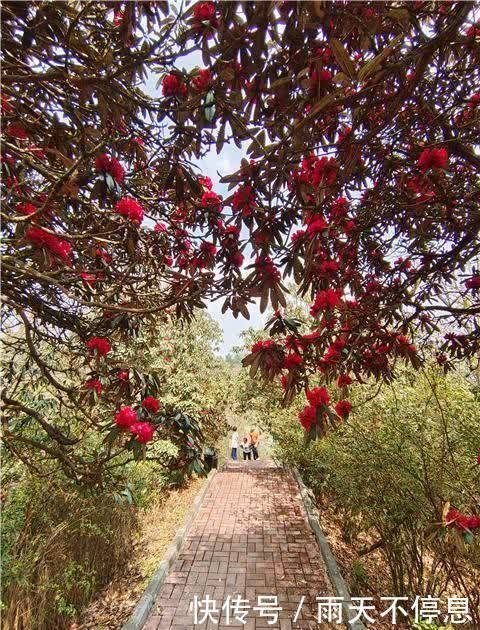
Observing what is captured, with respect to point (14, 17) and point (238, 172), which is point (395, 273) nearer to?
point (238, 172)

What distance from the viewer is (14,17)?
1618 millimetres

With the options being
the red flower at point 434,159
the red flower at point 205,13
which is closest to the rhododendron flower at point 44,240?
the red flower at point 205,13

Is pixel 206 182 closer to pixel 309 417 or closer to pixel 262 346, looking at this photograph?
pixel 262 346

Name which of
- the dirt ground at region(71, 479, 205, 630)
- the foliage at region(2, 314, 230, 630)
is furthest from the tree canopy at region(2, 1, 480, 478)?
the dirt ground at region(71, 479, 205, 630)

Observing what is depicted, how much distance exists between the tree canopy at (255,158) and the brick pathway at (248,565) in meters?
2.68

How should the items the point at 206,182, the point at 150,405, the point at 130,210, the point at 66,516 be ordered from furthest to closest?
the point at 66,516 → the point at 206,182 → the point at 150,405 → the point at 130,210

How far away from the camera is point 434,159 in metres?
1.54

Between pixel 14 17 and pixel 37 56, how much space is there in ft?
0.69

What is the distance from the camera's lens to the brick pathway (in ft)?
11.2

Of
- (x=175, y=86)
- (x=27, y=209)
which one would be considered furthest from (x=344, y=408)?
(x=27, y=209)

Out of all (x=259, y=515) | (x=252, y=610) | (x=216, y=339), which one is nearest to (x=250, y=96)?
(x=252, y=610)

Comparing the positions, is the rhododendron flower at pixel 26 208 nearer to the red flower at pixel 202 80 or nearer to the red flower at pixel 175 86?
the red flower at pixel 175 86

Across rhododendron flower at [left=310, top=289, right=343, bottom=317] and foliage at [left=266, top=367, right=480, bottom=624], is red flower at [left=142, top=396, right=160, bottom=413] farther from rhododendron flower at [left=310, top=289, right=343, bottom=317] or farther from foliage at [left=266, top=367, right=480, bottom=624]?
foliage at [left=266, top=367, right=480, bottom=624]

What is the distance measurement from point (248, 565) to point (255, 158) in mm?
4858
